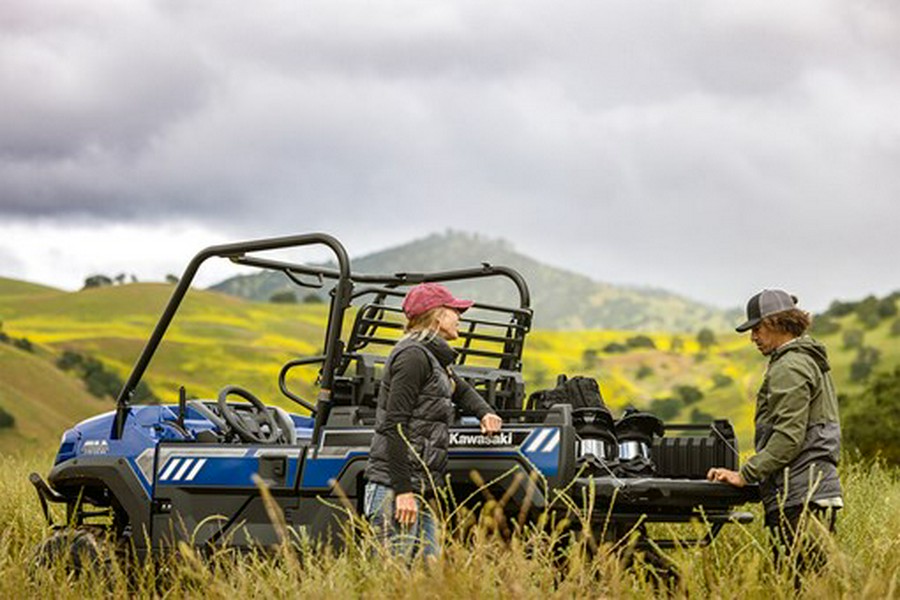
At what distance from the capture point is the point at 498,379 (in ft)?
26.8

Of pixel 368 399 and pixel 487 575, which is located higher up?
pixel 368 399

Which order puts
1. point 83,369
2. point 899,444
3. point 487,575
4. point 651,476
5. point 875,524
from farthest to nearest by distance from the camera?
point 83,369, point 899,444, point 875,524, point 651,476, point 487,575

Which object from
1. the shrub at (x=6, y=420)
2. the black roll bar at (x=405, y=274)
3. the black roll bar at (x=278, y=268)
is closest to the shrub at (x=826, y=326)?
the shrub at (x=6, y=420)

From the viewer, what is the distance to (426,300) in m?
6.82

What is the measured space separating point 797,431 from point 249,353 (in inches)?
2008

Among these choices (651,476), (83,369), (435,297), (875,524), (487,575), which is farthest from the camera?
(83,369)

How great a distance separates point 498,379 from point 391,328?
2.29 ft

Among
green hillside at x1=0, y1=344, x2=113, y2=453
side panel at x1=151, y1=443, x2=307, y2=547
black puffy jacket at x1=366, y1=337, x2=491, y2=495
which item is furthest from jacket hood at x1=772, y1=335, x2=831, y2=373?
green hillside at x1=0, y1=344, x2=113, y2=453

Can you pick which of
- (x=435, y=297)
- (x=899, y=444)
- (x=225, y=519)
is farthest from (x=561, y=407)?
(x=899, y=444)

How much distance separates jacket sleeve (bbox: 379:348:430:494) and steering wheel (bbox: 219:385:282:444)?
1383 millimetres

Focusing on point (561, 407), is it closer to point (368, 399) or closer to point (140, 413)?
point (368, 399)

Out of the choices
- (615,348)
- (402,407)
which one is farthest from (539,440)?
(615,348)

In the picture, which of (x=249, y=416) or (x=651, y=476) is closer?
(x=651, y=476)

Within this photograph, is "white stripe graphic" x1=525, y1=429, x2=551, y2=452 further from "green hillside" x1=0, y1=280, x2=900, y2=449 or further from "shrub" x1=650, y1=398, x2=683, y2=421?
"shrub" x1=650, y1=398, x2=683, y2=421
